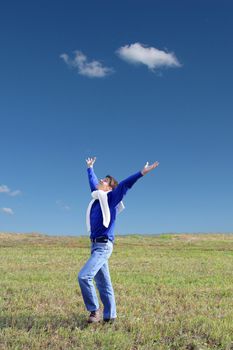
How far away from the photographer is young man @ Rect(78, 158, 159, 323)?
381 inches

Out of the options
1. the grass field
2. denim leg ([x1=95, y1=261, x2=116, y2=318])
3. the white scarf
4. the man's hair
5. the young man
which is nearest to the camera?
the grass field

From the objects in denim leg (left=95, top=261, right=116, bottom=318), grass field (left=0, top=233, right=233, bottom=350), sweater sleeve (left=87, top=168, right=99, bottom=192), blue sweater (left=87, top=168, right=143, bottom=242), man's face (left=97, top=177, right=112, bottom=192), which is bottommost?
grass field (left=0, top=233, right=233, bottom=350)

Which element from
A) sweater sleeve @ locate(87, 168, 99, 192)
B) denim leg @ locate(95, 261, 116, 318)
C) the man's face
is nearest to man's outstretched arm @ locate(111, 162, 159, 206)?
the man's face

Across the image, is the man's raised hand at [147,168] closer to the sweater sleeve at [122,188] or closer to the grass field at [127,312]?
the sweater sleeve at [122,188]

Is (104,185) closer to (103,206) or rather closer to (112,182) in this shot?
(112,182)

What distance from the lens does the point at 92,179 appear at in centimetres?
1101

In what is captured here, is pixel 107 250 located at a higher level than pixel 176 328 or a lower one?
higher

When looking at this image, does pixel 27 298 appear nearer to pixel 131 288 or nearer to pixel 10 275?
pixel 131 288

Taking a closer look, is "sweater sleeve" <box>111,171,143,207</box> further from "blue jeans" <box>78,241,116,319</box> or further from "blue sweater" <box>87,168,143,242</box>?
"blue jeans" <box>78,241,116,319</box>

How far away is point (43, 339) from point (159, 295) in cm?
570

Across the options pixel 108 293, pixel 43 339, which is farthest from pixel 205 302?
pixel 43 339

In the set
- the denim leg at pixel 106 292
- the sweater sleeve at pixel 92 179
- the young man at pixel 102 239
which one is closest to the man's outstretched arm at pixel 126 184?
the young man at pixel 102 239

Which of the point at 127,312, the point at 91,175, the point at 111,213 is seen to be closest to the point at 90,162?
the point at 91,175

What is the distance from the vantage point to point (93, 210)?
33.3 feet
